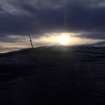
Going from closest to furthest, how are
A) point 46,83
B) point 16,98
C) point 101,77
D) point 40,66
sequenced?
point 16,98 < point 46,83 < point 101,77 < point 40,66

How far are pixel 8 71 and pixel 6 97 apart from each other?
322 inches

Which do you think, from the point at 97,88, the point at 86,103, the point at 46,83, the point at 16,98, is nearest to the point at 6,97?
the point at 16,98

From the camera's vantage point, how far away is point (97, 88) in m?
15.6

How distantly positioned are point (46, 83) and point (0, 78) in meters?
4.60

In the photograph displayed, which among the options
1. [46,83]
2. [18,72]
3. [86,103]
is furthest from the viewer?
[18,72]

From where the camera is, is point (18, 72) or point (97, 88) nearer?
point (97, 88)

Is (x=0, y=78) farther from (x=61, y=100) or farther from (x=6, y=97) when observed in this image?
(x=61, y=100)

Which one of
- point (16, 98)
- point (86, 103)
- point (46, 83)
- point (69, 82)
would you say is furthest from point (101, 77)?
point (16, 98)

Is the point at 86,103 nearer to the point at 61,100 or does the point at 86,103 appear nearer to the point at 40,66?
the point at 61,100

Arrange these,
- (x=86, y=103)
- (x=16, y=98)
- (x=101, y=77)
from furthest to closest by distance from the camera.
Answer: (x=101, y=77)
(x=16, y=98)
(x=86, y=103)

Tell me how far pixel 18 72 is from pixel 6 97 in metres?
7.38

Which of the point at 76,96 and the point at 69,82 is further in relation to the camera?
the point at 69,82

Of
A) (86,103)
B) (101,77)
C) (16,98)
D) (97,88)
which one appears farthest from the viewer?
(101,77)

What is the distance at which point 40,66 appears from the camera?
24.0m
